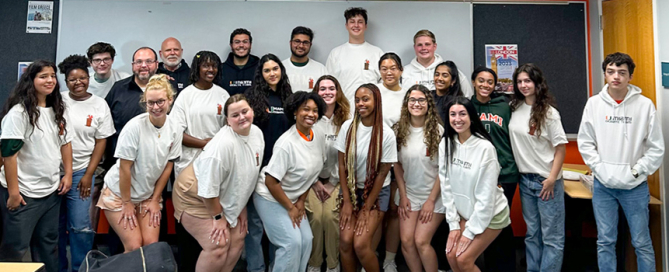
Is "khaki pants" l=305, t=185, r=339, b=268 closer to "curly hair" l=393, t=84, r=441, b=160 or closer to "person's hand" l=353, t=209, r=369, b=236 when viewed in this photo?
"person's hand" l=353, t=209, r=369, b=236

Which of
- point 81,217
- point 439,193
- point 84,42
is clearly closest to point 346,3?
point 439,193

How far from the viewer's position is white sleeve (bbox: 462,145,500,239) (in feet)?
7.93

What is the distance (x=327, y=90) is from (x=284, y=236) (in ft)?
3.10

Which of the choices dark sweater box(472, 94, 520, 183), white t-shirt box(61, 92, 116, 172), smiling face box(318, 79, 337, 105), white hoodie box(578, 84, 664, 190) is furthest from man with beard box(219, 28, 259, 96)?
white hoodie box(578, 84, 664, 190)

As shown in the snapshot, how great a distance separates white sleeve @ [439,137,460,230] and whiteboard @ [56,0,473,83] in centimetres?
150

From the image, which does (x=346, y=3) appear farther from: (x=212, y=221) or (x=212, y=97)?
(x=212, y=221)

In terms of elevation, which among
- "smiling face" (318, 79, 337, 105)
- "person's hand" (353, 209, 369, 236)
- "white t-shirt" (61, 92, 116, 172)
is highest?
"smiling face" (318, 79, 337, 105)

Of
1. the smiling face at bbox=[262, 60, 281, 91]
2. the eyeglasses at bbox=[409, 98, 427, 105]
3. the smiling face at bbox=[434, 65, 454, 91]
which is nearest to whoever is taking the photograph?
the eyeglasses at bbox=[409, 98, 427, 105]

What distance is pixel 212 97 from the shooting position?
9.97 ft

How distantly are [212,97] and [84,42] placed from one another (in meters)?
1.58

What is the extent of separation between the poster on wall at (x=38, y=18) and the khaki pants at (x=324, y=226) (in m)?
2.76

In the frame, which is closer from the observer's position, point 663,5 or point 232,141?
point 232,141

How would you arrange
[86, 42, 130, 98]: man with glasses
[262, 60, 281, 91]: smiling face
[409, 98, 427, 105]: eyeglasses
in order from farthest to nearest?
[86, 42, 130, 98]: man with glasses
[262, 60, 281, 91]: smiling face
[409, 98, 427, 105]: eyeglasses

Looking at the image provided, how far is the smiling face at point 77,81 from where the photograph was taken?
2.83 metres
